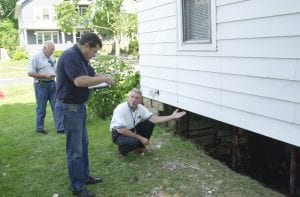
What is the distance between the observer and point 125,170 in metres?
5.17

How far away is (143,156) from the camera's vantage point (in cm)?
565

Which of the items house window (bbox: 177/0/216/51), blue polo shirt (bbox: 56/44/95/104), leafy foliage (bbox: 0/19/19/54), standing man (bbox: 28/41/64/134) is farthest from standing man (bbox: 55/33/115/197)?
leafy foliage (bbox: 0/19/19/54)

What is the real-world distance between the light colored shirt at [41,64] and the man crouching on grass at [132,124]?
2.18 meters

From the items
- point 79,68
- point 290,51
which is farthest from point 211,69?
point 79,68

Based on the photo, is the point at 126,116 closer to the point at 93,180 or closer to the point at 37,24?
the point at 93,180

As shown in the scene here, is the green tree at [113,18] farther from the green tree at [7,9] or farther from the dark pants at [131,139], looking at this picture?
the green tree at [7,9]

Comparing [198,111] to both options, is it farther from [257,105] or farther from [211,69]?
[257,105]

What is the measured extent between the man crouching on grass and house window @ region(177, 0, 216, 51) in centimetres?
96

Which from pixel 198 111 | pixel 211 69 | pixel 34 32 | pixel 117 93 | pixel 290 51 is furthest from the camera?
pixel 34 32

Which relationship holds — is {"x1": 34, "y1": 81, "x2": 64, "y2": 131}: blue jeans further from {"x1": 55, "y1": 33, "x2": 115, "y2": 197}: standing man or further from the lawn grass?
{"x1": 55, "y1": 33, "x2": 115, "y2": 197}: standing man

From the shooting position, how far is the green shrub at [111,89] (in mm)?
7957

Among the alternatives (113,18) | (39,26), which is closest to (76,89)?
(113,18)

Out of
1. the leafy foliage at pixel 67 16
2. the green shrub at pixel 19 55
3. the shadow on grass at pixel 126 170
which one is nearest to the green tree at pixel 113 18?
the leafy foliage at pixel 67 16

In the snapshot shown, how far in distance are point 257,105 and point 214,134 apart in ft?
9.11
